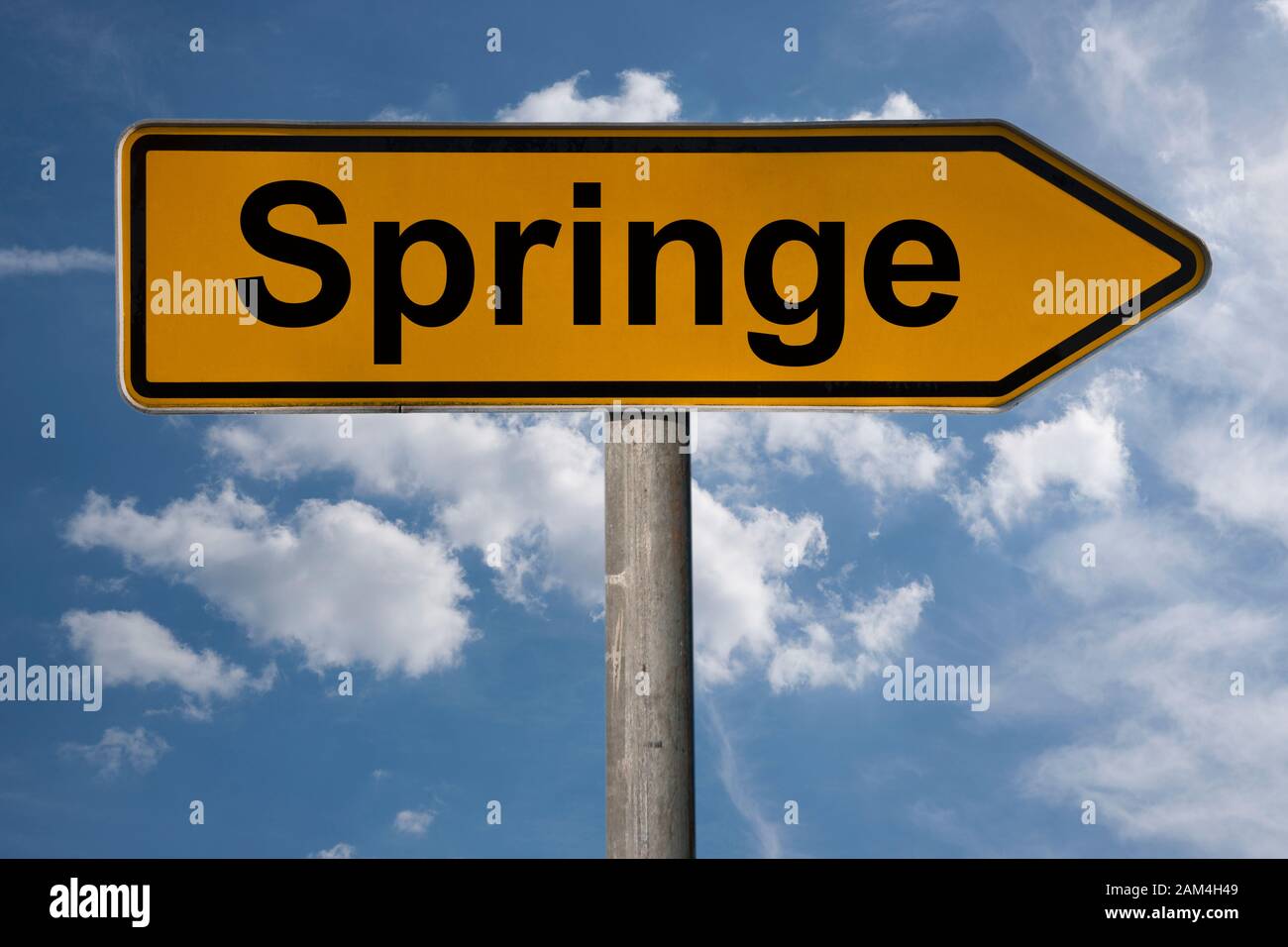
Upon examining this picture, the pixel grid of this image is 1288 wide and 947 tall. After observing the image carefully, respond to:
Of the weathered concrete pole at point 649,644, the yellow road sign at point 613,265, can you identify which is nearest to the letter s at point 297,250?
the yellow road sign at point 613,265

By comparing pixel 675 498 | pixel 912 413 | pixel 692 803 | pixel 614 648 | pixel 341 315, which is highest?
pixel 341 315

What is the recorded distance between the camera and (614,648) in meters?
2.63

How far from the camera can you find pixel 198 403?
9.07ft

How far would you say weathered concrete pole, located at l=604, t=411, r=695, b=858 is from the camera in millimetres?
2578

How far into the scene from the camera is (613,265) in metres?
2.78

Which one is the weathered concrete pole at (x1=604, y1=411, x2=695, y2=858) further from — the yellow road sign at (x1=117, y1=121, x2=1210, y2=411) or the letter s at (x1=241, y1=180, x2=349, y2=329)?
the letter s at (x1=241, y1=180, x2=349, y2=329)

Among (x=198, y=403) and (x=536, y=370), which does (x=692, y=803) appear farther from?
(x=198, y=403)

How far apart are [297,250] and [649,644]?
4.59 ft
